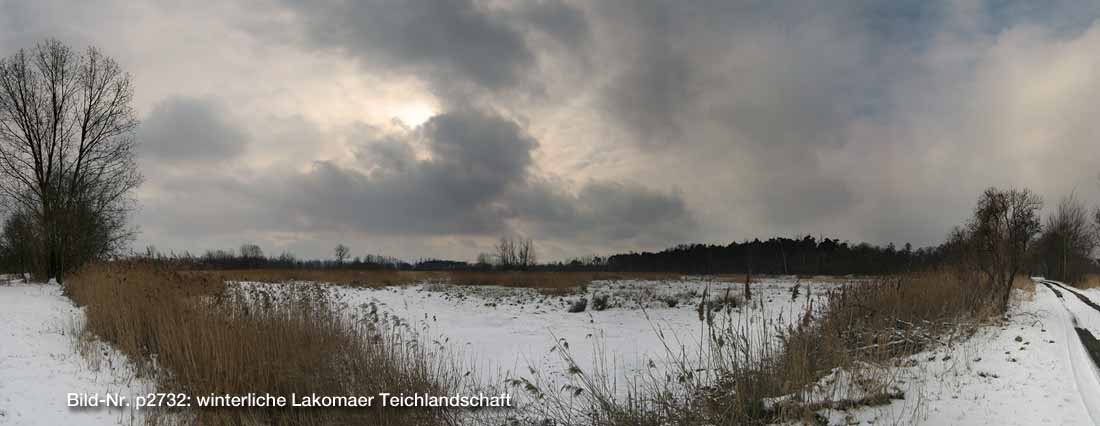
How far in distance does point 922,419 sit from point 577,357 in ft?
21.4

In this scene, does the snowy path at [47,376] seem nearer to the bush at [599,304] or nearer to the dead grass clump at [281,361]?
the dead grass clump at [281,361]

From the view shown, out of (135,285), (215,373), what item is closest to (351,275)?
(135,285)

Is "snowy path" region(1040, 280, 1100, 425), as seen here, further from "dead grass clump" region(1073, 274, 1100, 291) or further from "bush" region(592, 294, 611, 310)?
"dead grass clump" region(1073, 274, 1100, 291)

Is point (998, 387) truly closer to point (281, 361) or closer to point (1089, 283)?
point (281, 361)

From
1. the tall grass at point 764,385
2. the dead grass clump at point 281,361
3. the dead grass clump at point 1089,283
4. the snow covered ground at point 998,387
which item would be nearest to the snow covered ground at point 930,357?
the snow covered ground at point 998,387

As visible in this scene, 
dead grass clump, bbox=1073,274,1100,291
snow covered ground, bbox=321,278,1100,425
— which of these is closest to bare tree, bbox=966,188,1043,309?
snow covered ground, bbox=321,278,1100,425

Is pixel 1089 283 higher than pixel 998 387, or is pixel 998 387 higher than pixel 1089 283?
pixel 998 387

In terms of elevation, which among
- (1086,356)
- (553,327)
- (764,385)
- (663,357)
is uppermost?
(764,385)

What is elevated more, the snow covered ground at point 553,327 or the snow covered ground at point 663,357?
the snow covered ground at point 663,357

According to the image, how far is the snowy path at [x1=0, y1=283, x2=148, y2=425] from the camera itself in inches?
215

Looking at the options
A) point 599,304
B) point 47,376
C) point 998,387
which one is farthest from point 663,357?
point 47,376

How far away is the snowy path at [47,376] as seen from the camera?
215 inches

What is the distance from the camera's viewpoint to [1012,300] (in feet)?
52.3

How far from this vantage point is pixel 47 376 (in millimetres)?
6637
